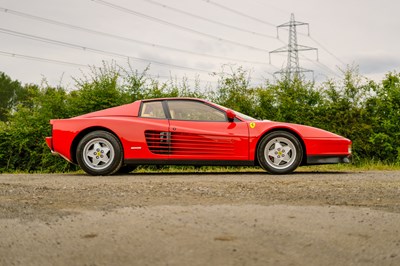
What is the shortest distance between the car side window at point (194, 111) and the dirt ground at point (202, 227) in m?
2.70

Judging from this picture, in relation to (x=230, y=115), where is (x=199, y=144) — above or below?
below

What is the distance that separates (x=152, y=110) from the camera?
8.41 meters

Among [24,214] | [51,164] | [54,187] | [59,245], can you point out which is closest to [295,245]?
[59,245]

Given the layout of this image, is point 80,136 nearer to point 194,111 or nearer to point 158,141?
point 158,141

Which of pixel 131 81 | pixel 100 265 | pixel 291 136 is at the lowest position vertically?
pixel 100 265

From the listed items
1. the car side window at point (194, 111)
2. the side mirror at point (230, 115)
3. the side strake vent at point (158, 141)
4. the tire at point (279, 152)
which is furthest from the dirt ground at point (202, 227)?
the car side window at point (194, 111)

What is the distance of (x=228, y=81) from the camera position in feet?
39.1

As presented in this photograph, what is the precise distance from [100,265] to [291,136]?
5.64 meters

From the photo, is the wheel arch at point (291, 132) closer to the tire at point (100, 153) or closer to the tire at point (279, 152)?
the tire at point (279, 152)

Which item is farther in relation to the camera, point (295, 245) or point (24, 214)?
point (24, 214)

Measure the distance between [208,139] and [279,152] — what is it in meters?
1.13

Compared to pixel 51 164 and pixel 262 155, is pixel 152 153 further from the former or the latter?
pixel 51 164

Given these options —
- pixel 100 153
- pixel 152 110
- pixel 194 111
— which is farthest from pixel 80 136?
pixel 194 111

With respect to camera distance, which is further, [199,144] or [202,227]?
[199,144]
